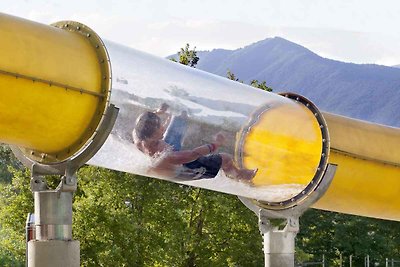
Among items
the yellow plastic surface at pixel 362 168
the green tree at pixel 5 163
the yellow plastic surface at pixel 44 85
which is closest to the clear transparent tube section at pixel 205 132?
the yellow plastic surface at pixel 44 85

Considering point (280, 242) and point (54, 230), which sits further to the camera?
point (280, 242)

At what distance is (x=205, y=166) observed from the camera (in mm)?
8250

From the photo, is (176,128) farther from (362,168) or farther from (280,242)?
(362,168)

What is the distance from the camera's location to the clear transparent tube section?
752 cm

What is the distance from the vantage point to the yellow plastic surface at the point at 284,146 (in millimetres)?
8633

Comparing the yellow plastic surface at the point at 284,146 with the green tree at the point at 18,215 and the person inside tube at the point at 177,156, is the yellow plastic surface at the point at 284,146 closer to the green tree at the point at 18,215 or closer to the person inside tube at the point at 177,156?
the person inside tube at the point at 177,156

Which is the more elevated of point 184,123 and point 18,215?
point 18,215

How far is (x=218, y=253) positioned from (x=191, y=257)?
91cm

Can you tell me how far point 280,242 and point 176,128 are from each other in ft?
7.88

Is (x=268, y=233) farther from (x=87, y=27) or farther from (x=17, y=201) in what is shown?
(x=17, y=201)

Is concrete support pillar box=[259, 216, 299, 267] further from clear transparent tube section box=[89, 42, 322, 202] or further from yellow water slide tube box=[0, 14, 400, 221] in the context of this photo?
clear transparent tube section box=[89, 42, 322, 202]

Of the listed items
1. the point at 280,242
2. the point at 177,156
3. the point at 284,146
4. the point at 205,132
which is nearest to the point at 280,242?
the point at 280,242

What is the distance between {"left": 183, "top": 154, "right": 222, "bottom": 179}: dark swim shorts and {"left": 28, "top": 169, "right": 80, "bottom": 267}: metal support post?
1.12 metres

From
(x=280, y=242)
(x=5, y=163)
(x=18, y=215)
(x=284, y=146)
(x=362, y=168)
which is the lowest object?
(x=280, y=242)
